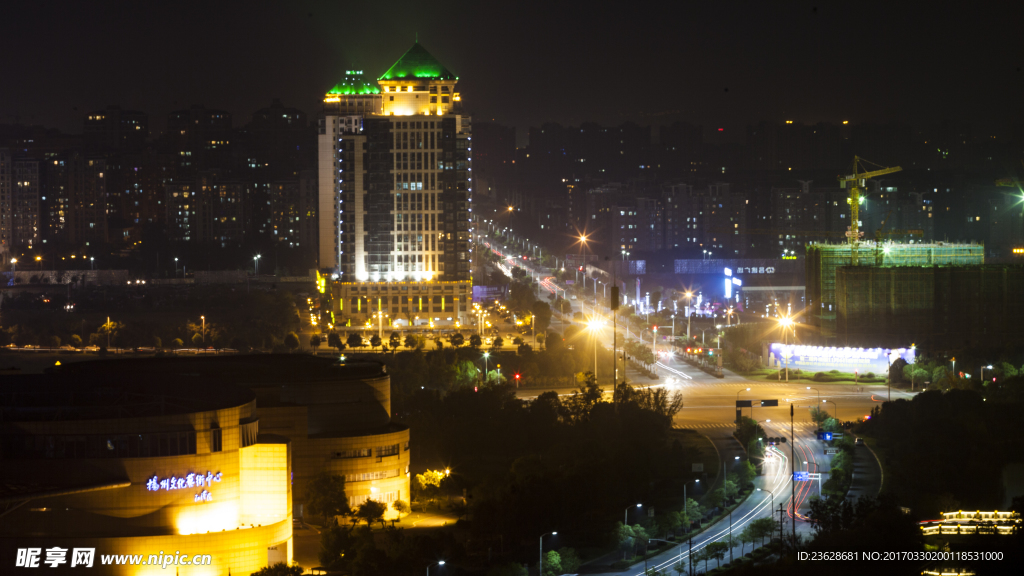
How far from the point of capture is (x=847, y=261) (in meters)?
59.2

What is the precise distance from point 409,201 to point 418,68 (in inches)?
260

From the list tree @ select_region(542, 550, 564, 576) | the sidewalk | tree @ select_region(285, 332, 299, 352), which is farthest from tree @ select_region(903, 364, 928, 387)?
tree @ select_region(542, 550, 564, 576)

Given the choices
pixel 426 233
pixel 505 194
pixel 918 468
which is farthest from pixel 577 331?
pixel 505 194

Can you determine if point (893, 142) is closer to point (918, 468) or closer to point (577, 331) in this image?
point (577, 331)

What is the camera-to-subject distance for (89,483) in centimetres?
2158

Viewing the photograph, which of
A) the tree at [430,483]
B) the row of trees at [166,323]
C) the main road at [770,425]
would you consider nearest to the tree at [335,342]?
the row of trees at [166,323]

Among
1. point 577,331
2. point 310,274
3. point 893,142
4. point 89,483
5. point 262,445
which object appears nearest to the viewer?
point 89,483

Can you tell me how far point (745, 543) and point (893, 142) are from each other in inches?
3640

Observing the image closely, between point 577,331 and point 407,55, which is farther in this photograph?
point 407,55

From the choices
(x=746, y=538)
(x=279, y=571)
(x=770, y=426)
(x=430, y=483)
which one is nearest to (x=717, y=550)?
(x=746, y=538)

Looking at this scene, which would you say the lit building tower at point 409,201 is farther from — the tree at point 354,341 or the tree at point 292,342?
the tree at point 292,342

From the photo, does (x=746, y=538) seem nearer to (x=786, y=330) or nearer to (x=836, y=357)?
(x=836, y=357)

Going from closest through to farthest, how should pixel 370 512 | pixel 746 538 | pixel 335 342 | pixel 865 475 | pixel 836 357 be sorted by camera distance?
pixel 746 538, pixel 370 512, pixel 865 475, pixel 836 357, pixel 335 342

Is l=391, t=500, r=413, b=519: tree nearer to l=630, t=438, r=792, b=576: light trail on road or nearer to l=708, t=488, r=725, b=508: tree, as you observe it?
l=630, t=438, r=792, b=576: light trail on road
